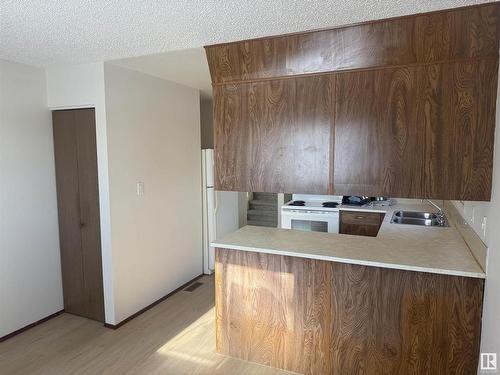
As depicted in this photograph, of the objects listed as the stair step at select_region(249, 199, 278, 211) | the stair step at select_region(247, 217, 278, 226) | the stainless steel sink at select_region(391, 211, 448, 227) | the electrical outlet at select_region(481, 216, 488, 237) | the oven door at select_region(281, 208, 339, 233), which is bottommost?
the stair step at select_region(247, 217, 278, 226)

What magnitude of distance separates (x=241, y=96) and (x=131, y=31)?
83 centimetres

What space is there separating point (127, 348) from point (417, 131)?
2.70 m

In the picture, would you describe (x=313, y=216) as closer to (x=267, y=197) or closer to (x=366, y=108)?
(x=366, y=108)

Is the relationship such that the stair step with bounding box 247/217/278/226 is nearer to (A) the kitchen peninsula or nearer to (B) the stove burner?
(B) the stove burner

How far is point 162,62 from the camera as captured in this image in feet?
9.73

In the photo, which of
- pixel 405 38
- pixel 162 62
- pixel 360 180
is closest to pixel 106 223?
pixel 162 62

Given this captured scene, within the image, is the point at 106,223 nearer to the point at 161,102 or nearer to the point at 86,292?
the point at 86,292

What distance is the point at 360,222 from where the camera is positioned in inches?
161

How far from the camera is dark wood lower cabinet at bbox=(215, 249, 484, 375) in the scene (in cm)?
199

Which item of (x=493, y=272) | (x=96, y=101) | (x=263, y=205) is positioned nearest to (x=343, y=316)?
(x=493, y=272)

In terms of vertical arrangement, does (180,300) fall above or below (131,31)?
below

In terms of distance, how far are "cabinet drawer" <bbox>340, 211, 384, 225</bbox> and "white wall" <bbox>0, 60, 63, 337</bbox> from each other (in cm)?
316

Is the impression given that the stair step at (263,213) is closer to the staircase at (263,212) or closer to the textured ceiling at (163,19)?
the staircase at (263,212)

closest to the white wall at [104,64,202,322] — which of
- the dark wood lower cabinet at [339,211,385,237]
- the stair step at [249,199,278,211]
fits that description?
the dark wood lower cabinet at [339,211,385,237]
